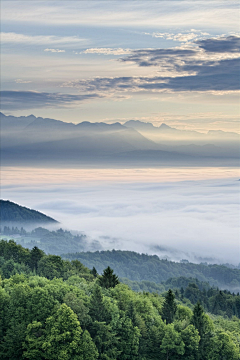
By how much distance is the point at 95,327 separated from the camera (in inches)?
3236

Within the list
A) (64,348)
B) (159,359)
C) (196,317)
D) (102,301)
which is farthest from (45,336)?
(196,317)

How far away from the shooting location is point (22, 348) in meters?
78.4

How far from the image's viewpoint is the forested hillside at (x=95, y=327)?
77.8 meters

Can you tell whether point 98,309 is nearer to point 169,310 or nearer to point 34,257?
point 169,310

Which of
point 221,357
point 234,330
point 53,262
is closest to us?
point 221,357

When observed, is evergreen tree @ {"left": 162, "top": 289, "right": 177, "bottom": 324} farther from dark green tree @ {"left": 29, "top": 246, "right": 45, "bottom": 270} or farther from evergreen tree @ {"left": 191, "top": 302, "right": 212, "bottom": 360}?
dark green tree @ {"left": 29, "top": 246, "right": 45, "bottom": 270}

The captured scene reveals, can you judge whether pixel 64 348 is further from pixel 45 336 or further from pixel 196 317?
pixel 196 317

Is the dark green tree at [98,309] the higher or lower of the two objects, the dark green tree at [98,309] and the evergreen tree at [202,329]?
the higher

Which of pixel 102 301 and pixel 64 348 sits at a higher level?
pixel 102 301

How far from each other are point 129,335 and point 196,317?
1483 centimetres

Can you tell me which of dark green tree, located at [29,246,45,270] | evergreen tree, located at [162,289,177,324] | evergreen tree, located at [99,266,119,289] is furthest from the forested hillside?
dark green tree, located at [29,246,45,270]

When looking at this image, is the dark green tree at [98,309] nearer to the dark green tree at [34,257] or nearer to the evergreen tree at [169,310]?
the evergreen tree at [169,310]

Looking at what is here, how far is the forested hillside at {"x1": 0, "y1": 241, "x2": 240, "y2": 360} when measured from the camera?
77.8m

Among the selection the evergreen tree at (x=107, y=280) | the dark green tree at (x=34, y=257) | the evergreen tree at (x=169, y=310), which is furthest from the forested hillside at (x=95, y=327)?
the dark green tree at (x=34, y=257)
